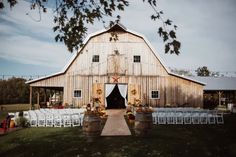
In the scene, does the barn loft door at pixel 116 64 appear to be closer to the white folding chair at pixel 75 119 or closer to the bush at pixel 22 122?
the white folding chair at pixel 75 119

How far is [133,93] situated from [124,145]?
47.7ft

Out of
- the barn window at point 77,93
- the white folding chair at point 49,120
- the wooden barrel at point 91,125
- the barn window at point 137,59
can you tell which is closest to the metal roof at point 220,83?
the barn window at point 137,59

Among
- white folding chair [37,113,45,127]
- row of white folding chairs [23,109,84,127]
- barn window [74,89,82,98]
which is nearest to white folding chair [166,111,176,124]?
row of white folding chairs [23,109,84,127]

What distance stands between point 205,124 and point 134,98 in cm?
896

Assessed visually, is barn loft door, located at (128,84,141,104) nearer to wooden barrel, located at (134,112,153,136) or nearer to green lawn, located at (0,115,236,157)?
green lawn, located at (0,115,236,157)

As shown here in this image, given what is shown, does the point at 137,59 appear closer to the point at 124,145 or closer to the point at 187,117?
the point at 187,117

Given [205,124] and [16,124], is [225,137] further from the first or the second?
[16,124]

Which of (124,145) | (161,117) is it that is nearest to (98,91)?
(161,117)

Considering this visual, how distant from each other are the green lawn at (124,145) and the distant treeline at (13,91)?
39213 millimetres

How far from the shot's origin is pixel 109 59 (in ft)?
82.8

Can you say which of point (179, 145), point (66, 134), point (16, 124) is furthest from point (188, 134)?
point (16, 124)

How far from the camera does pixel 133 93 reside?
24.6 m

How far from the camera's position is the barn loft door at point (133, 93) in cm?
2461

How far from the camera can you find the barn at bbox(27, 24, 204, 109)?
2470cm
